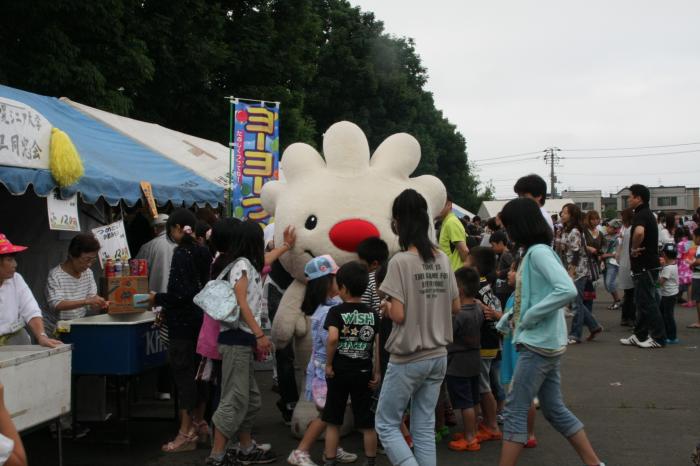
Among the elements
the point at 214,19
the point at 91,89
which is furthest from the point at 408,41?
the point at 91,89

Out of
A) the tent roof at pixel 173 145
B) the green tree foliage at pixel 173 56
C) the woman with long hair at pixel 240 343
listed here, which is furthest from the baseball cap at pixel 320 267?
the green tree foliage at pixel 173 56

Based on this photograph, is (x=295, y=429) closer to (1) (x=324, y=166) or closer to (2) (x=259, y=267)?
(2) (x=259, y=267)

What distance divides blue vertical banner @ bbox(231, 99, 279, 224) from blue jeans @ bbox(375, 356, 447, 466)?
17.8 feet

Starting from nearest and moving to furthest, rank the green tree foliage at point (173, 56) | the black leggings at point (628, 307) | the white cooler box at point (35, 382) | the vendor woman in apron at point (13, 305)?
1. the white cooler box at point (35, 382)
2. the vendor woman in apron at point (13, 305)
3. the black leggings at point (628, 307)
4. the green tree foliage at point (173, 56)

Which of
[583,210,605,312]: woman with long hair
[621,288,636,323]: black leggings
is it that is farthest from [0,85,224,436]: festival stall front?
[621,288,636,323]: black leggings

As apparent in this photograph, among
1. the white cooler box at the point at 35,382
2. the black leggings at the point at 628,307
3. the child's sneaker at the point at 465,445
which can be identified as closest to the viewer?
the white cooler box at the point at 35,382

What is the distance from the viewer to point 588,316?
1091 cm

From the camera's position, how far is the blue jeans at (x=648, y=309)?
992 cm

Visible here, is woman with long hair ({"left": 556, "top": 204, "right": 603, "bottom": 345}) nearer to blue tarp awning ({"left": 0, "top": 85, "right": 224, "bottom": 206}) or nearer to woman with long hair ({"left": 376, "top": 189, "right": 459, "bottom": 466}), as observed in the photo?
blue tarp awning ({"left": 0, "top": 85, "right": 224, "bottom": 206})

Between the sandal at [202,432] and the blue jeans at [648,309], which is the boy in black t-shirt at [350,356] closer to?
the sandal at [202,432]

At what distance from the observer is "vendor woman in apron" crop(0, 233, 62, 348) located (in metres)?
4.99

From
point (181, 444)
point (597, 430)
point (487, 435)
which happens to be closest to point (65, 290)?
point (181, 444)

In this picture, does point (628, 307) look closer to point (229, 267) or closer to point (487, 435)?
point (487, 435)

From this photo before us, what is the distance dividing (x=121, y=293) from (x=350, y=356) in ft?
7.47
